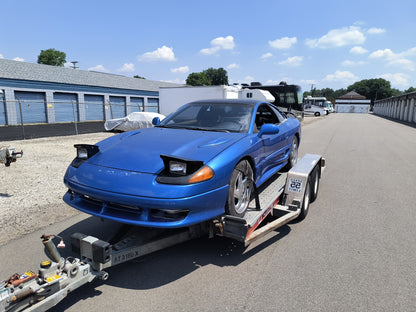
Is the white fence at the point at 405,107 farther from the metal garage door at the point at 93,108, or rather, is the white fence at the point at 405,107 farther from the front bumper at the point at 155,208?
the front bumper at the point at 155,208

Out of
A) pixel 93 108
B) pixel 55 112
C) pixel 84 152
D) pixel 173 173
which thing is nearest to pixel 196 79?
pixel 93 108

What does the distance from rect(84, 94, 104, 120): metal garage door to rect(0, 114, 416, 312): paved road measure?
89.6 ft

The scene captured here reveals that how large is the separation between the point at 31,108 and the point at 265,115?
2501cm

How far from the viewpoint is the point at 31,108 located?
24.0 m

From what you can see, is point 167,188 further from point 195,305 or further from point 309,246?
point 309,246

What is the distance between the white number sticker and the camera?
3.97 metres

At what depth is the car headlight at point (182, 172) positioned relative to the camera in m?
2.58

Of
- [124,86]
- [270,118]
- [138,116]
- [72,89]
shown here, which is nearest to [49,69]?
[72,89]

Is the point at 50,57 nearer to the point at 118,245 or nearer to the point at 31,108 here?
the point at 31,108

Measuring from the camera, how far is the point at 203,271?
2842 mm

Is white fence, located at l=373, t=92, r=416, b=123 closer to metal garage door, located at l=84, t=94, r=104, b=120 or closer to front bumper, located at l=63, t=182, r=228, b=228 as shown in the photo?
metal garage door, located at l=84, t=94, r=104, b=120

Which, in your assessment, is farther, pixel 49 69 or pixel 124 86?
pixel 124 86

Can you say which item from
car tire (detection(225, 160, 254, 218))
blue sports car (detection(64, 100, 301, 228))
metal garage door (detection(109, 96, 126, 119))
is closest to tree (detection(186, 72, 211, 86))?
metal garage door (detection(109, 96, 126, 119))

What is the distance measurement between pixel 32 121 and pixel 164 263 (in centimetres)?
2586
